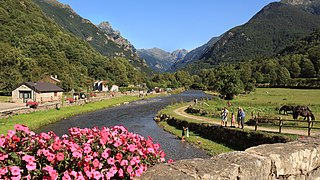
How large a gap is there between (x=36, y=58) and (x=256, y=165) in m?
127

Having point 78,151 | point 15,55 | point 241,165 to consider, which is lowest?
point 241,165

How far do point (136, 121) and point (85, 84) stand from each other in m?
78.3

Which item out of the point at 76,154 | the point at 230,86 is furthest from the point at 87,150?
the point at 230,86

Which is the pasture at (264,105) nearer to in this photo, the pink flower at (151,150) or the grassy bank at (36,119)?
the grassy bank at (36,119)

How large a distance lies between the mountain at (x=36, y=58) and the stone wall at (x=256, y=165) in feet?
255

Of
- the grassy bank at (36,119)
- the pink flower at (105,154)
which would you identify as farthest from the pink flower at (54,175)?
the grassy bank at (36,119)

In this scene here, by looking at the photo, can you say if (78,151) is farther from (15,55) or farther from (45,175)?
(15,55)

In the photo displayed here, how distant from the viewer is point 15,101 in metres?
59.2

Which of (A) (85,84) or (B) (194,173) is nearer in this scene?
(B) (194,173)

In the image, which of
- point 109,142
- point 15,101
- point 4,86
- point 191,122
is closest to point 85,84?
point 4,86

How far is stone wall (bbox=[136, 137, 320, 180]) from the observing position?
3545 millimetres

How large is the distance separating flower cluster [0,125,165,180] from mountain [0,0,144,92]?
76.5 metres

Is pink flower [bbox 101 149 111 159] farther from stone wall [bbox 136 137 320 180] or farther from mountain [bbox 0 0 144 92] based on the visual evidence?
mountain [bbox 0 0 144 92]

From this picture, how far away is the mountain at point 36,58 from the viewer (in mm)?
84938
